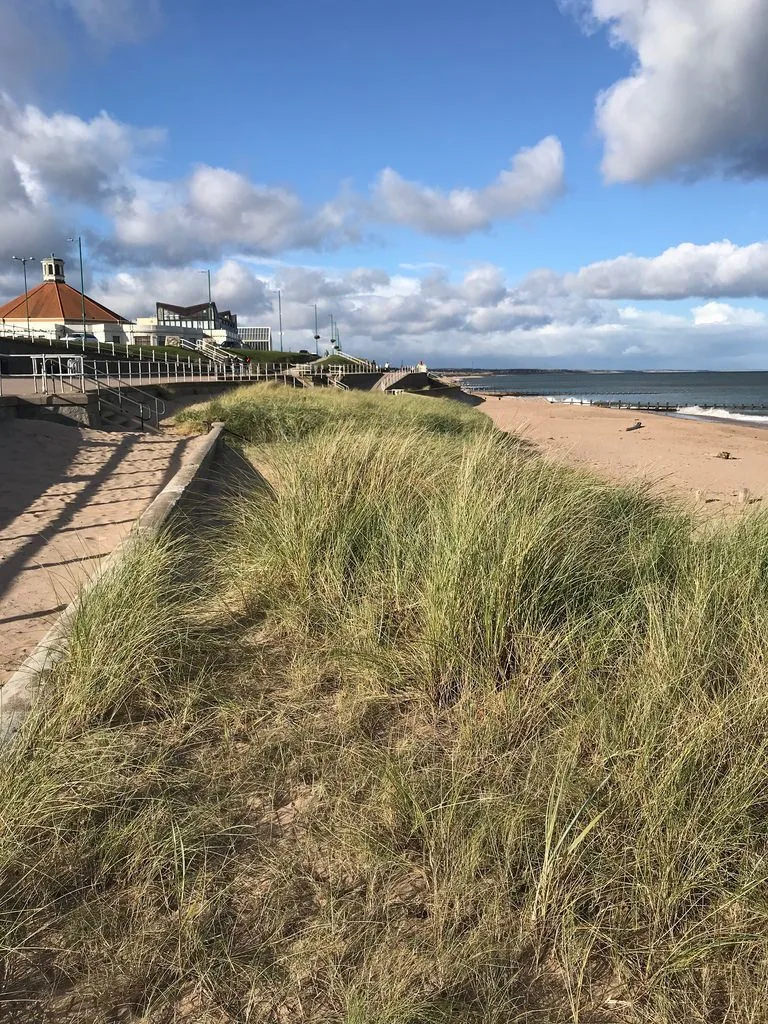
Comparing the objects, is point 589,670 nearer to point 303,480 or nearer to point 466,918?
point 466,918

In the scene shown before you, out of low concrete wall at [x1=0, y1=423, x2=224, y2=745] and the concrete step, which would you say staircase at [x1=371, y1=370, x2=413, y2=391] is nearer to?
the concrete step

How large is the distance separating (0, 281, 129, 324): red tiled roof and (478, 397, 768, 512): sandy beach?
5631cm

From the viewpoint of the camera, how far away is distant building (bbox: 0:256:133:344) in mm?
68438

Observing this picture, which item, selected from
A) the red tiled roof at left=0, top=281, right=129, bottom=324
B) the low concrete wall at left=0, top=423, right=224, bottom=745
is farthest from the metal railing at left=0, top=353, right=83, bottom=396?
the red tiled roof at left=0, top=281, right=129, bottom=324

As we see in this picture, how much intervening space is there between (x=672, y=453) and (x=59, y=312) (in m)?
68.0

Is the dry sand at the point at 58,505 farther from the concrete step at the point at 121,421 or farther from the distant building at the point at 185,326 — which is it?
the distant building at the point at 185,326

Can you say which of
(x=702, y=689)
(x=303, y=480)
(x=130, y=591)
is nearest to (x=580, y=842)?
(x=702, y=689)

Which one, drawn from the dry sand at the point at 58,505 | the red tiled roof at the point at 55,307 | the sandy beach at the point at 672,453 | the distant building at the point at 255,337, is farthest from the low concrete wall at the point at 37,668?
the distant building at the point at 255,337

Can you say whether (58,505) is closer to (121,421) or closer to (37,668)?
(37,668)

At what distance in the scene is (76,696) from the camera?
9.07ft

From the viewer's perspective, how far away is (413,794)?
7.68 ft

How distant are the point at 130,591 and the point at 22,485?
6134 mm

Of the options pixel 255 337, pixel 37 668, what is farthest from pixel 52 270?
pixel 37 668

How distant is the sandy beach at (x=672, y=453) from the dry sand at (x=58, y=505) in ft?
14.1
